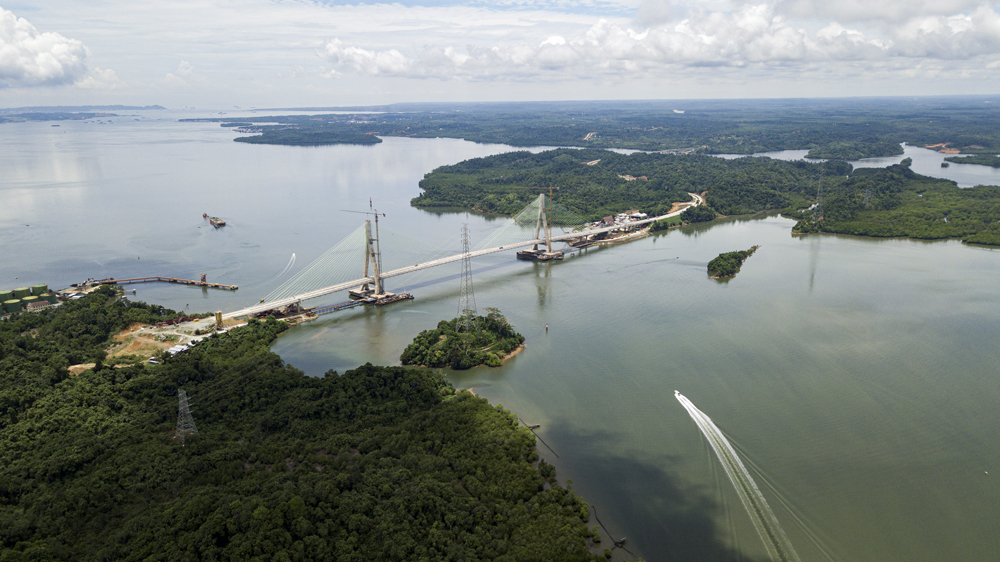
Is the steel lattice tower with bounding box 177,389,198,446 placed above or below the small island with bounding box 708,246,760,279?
above

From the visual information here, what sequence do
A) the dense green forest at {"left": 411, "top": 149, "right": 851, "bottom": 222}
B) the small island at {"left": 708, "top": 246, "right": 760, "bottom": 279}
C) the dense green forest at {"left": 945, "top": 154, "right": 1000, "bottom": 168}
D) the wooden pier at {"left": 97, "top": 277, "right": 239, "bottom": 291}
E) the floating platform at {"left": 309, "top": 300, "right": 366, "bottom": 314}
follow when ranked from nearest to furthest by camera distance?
the floating platform at {"left": 309, "top": 300, "right": 366, "bottom": 314}
the wooden pier at {"left": 97, "top": 277, "right": 239, "bottom": 291}
the small island at {"left": 708, "top": 246, "right": 760, "bottom": 279}
the dense green forest at {"left": 411, "top": 149, "right": 851, "bottom": 222}
the dense green forest at {"left": 945, "top": 154, "right": 1000, "bottom": 168}

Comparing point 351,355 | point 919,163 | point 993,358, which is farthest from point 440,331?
point 919,163

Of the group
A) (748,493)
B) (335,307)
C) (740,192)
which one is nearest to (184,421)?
(335,307)

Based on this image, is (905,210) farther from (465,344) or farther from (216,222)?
(216,222)

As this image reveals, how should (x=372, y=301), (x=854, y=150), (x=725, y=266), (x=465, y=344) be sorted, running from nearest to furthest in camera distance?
(x=465, y=344), (x=372, y=301), (x=725, y=266), (x=854, y=150)

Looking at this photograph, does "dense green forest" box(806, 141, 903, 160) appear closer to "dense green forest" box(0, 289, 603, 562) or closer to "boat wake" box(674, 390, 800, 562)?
"boat wake" box(674, 390, 800, 562)

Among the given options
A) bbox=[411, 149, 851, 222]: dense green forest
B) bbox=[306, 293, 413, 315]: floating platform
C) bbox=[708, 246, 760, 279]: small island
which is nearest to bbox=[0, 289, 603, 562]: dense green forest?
bbox=[306, 293, 413, 315]: floating platform
